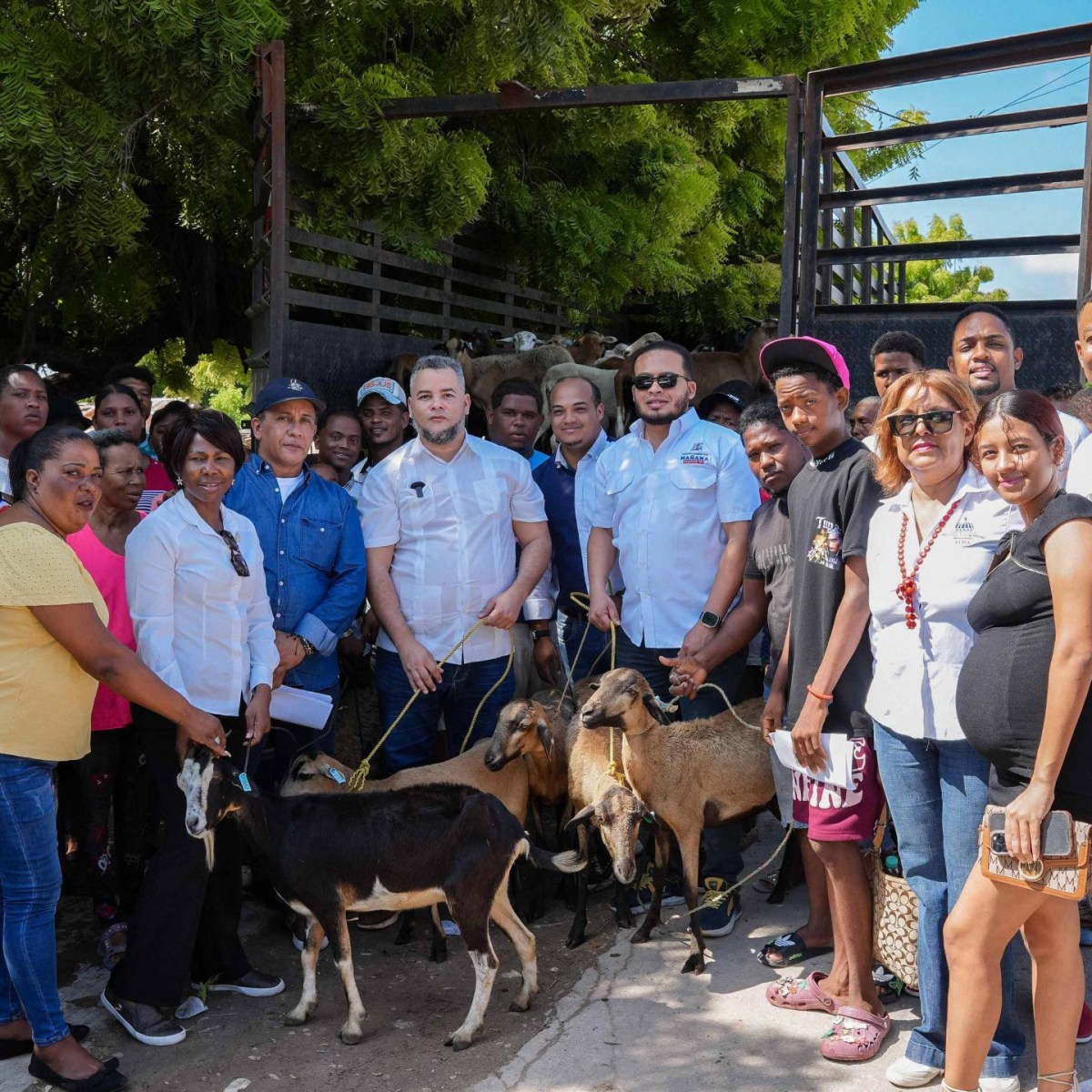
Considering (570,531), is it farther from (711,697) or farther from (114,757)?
(114,757)

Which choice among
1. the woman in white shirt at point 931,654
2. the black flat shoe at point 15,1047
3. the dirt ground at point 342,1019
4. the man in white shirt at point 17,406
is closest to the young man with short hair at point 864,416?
the woman in white shirt at point 931,654

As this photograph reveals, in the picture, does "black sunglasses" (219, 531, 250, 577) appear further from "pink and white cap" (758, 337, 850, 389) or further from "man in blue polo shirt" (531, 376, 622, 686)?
"pink and white cap" (758, 337, 850, 389)

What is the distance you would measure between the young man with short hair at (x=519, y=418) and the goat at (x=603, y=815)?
1880 millimetres

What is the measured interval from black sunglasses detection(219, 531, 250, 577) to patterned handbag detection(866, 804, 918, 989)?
2.78 meters

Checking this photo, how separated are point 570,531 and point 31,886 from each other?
3.31 metres

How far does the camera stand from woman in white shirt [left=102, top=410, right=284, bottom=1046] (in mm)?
4473

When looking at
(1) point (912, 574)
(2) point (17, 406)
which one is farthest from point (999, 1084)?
(2) point (17, 406)

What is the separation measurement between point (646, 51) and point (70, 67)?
232 inches

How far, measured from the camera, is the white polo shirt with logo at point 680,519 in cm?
538

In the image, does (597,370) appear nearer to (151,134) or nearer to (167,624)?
(151,134)

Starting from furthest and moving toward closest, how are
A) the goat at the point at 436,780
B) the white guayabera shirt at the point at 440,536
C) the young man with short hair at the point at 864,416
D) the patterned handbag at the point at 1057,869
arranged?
the young man with short hair at the point at 864,416 → the white guayabera shirt at the point at 440,536 → the goat at the point at 436,780 → the patterned handbag at the point at 1057,869

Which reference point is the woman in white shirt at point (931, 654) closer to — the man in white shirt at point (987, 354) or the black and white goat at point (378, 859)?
the man in white shirt at point (987, 354)

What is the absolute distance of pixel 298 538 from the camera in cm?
538

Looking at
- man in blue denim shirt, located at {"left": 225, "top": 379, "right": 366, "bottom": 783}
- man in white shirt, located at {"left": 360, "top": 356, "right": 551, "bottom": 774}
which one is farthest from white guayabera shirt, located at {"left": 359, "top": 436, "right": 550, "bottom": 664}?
man in blue denim shirt, located at {"left": 225, "top": 379, "right": 366, "bottom": 783}
